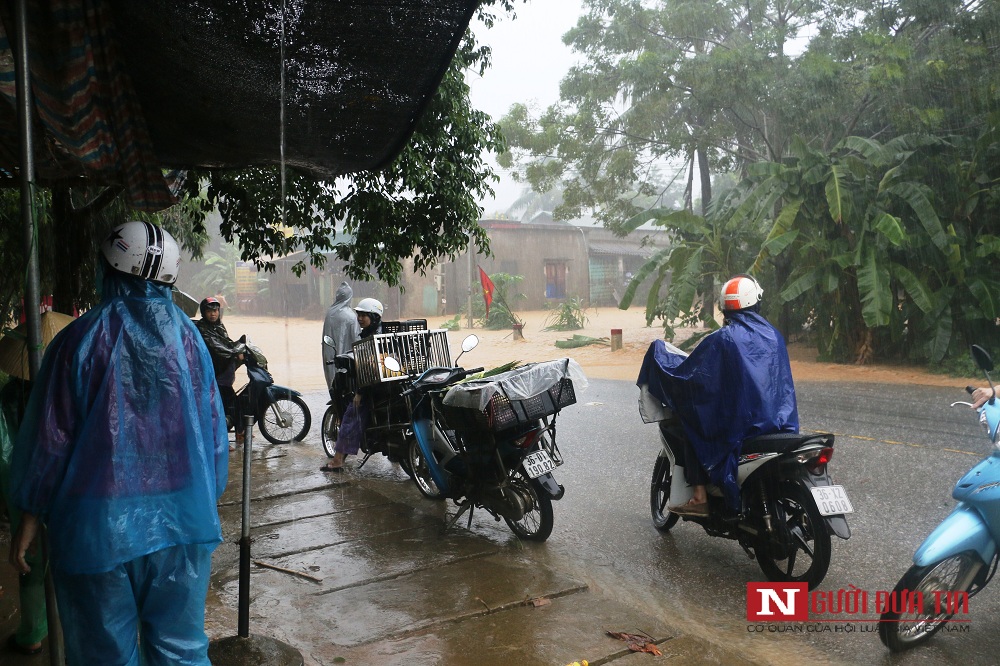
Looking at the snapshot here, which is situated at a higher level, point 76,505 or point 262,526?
point 76,505

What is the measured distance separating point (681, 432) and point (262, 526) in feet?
9.91

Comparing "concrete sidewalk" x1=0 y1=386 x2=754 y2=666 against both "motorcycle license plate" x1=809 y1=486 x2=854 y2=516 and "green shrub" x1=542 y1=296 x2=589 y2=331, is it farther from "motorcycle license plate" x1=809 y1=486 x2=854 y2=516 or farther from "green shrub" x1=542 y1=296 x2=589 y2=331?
"green shrub" x1=542 y1=296 x2=589 y2=331

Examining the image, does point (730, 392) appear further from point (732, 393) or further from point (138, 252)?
point (138, 252)

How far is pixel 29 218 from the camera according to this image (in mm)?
2615

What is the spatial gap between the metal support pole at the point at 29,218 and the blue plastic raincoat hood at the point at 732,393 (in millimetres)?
3366

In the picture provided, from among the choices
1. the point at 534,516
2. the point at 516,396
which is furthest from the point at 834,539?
the point at 516,396

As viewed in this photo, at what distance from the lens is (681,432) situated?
16.4 ft

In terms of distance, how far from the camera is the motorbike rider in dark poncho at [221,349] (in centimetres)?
877

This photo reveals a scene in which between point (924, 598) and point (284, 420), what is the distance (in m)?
7.14

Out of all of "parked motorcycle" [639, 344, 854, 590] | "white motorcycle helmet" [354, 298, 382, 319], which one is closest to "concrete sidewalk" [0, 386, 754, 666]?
"parked motorcycle" [639, 344, 854, 590]

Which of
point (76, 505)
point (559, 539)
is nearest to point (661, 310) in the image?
point (559, 539)

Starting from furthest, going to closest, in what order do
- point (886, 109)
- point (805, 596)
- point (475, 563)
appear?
point (886, 109) < point (475, 563) < point (805, 596)

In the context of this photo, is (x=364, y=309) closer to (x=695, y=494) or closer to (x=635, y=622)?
(x=695, y=494)

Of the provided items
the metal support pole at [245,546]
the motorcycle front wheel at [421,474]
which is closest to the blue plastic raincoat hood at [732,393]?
the motorcycle front wheel at [421,474]
